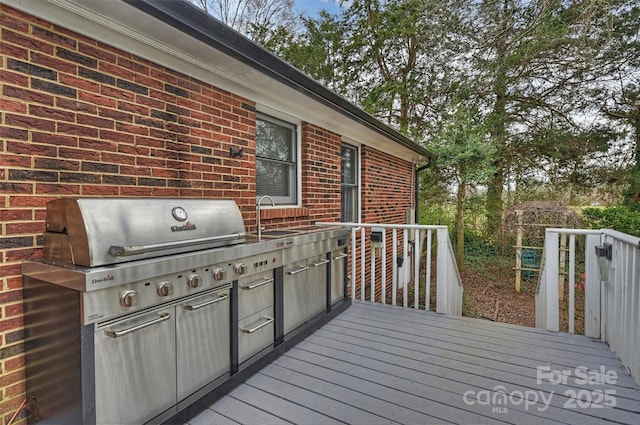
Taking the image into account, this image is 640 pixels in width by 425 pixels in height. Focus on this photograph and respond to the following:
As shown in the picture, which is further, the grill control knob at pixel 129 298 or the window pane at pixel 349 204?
the window pane at pixel 349 204

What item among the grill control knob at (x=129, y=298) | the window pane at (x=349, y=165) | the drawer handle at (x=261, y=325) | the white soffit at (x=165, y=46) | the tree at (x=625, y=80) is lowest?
the drawer handle at (x=261, y=325)

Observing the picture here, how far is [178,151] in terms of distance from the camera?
8.42 ft

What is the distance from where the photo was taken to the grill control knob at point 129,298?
1.56 metres

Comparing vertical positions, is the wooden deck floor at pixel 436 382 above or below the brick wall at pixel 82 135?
below

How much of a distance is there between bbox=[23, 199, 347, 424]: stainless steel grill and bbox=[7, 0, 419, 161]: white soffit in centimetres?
111

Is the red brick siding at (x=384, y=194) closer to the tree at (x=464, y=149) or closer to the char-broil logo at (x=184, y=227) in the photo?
the tree at (x=464, y=149)

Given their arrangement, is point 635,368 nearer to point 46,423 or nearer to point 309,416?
point 309,416

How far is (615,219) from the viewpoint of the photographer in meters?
7.65

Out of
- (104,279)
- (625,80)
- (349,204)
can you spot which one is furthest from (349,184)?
(625,80)

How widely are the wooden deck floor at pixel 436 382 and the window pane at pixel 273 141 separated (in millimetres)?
2081

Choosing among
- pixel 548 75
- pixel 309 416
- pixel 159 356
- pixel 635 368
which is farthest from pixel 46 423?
pixel 548 75

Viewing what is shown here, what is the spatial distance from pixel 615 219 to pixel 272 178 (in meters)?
8.52

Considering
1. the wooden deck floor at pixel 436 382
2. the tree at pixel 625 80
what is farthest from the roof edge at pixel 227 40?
the tree at pixel 625 80

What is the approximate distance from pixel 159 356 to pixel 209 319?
0.36 m
